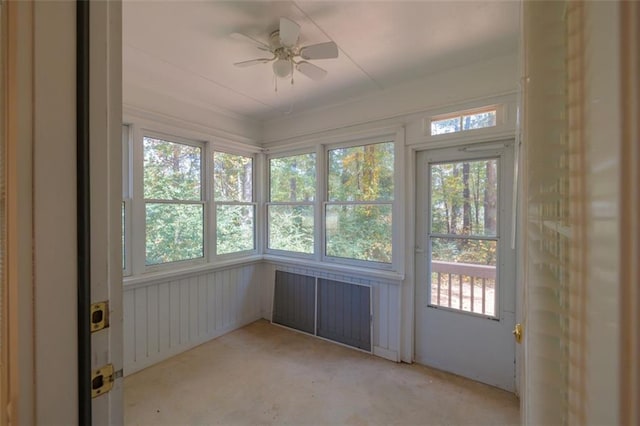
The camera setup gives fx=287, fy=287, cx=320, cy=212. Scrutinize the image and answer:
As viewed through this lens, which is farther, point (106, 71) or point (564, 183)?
point (106, 71)

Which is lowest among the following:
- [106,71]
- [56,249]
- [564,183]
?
[56,249]

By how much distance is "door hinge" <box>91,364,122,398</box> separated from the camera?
61cm

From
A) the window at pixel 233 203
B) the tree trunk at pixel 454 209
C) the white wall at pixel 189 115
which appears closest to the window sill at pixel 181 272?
the window at pixel 233 203

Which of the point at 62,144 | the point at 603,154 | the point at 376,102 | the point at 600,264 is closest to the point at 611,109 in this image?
the point at 603,154

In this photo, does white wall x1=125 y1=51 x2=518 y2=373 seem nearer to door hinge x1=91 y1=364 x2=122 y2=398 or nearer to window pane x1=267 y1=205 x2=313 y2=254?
window pane x1=267 y1=205 x2=313 y2=254

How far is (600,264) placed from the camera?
272 millimetres

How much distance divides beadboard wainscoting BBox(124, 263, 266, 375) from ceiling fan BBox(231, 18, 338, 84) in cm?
219

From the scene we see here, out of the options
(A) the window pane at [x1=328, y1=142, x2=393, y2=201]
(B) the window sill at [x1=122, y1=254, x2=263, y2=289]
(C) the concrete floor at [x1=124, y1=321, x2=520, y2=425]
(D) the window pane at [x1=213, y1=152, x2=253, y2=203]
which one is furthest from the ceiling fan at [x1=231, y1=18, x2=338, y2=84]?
(C) the concrete floor at [x1=124, y1=321, x2=520, y2=425]

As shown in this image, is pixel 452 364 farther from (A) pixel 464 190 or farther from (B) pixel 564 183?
(B) pixel 564 183

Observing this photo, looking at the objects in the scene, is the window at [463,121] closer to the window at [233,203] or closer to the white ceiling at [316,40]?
the white ceiling at [316,40]

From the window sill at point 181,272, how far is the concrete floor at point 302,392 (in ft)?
2.59

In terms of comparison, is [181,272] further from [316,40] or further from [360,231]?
[316,40]

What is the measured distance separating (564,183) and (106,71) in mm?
876

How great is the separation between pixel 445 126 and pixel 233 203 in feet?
8.14
